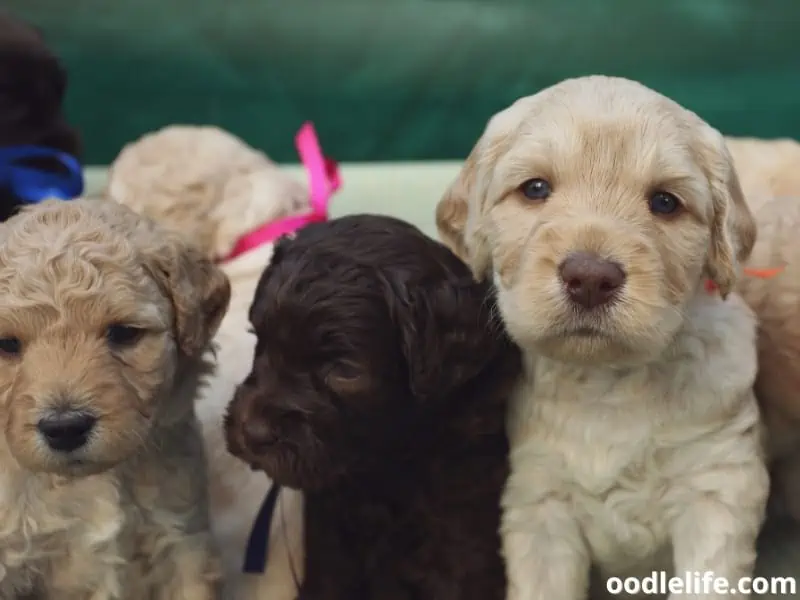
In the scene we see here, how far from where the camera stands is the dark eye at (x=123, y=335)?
1607 millimetres

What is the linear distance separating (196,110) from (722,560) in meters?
2.90

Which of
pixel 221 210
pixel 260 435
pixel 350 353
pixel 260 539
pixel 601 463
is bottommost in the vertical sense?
pixel 260 539

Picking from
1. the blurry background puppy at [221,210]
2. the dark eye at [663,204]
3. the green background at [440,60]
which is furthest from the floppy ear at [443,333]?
the green background at [440,60]

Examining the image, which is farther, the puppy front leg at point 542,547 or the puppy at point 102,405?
the puppy front leg at point 542,547

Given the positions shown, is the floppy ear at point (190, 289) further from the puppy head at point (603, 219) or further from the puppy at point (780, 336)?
the puppy at point (780, 336)

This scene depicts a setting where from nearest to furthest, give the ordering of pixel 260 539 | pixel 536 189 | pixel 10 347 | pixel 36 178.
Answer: pixel 10 347 → pixel 536 189 → pixel 260 539 → pixel 36 178

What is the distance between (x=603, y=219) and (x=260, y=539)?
0.92 meters

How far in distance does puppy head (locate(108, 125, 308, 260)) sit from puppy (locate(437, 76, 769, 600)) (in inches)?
39.6

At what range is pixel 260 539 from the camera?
6.48 ft

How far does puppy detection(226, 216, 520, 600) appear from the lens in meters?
1.63

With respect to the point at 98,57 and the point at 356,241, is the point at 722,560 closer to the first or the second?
the point at 356,241

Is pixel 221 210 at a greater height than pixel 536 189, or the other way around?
pixel 536 189

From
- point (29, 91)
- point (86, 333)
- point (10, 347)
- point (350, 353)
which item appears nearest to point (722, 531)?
point (350, 353)

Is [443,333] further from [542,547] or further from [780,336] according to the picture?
[780,336]
